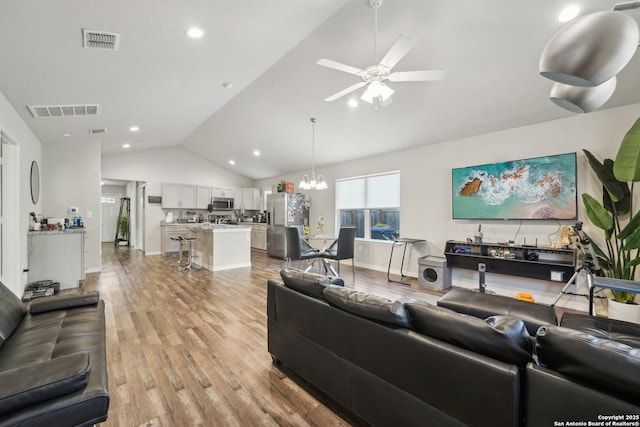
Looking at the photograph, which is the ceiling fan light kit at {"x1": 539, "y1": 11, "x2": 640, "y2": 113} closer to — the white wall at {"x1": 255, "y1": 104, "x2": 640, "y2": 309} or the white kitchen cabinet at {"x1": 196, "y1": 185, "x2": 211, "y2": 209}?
the white wall at {"x1": 255, "y1": 104, "x2": 640, "y2": 309}

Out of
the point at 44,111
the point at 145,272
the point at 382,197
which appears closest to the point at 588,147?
the point at 382,197

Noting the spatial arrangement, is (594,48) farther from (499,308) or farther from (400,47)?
(499,308)

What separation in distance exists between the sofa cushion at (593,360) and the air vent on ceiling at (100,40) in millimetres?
3483

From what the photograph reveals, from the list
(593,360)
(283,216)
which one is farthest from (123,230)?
(593,360)

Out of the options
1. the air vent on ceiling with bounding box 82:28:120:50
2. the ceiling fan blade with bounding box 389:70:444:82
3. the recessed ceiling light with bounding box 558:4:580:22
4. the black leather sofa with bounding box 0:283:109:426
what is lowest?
the black leather sofa with bounding box 0:283:109:426

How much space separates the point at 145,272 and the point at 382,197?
5153 millimetres

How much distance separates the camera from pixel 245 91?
192 inches

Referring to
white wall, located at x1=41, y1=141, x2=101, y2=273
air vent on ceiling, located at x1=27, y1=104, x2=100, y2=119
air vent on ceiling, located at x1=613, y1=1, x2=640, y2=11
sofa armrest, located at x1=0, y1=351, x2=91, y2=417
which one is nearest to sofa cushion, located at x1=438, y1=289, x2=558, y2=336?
air vent on ceiling, located at x1=613, y1=1, x2=640, y2=11

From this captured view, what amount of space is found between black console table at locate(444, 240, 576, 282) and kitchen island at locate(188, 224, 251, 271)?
4138 mm

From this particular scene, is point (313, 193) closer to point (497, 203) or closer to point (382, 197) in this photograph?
point (382, 197)

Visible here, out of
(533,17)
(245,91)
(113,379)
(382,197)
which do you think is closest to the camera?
(113,379)

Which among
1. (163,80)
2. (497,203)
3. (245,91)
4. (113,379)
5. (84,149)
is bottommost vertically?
(113,379)

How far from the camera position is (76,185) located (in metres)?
5.55

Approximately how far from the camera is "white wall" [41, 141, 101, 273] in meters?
5.31
